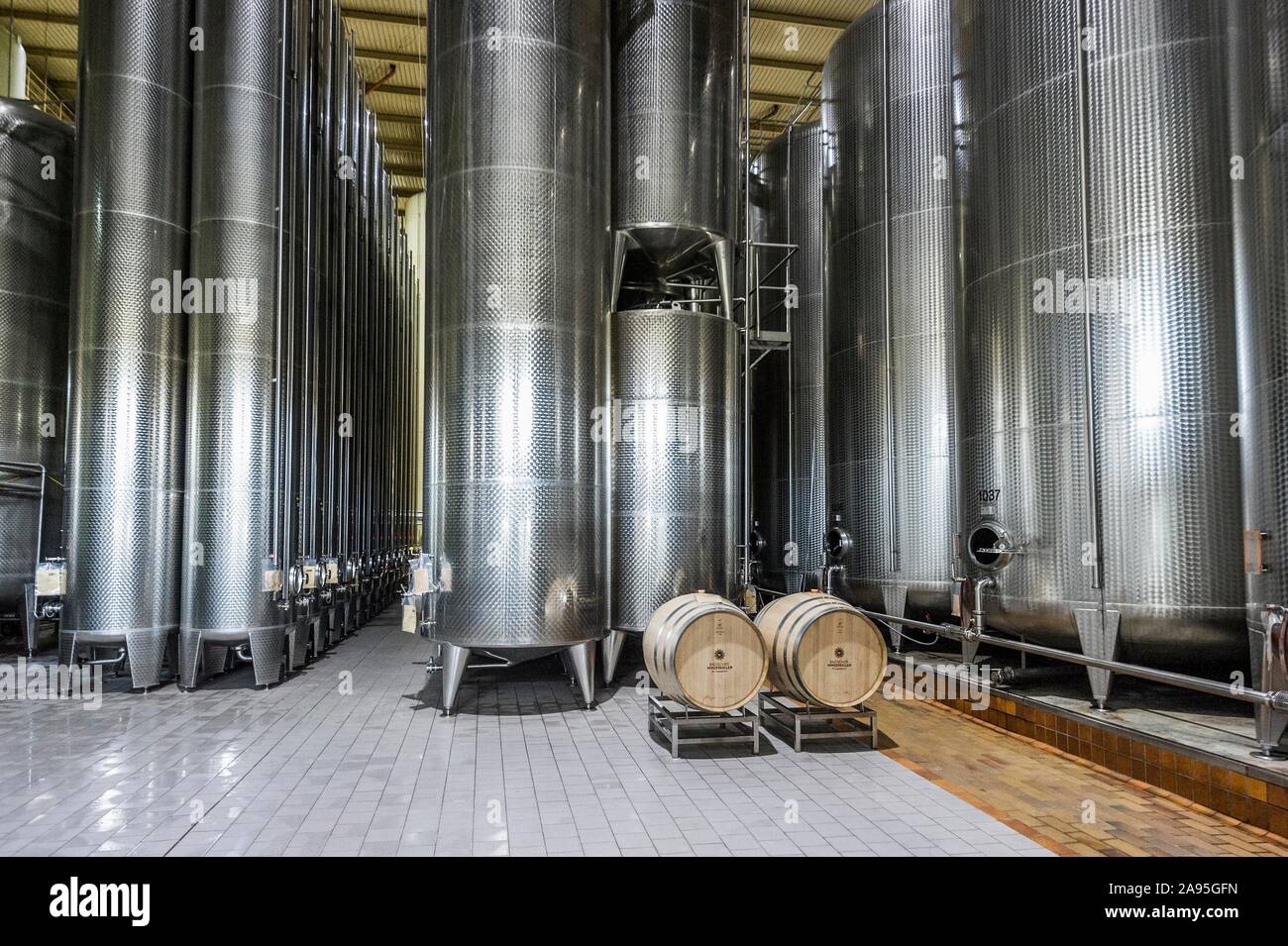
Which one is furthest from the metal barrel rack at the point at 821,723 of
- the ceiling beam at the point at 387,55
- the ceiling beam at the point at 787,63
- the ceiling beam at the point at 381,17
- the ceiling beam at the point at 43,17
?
the ceiling beam at the point at 43,17

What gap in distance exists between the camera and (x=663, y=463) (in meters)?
9.57

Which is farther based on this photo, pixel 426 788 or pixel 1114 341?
pixel 1114 341

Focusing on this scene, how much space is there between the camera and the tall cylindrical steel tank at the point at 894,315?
10195 mm

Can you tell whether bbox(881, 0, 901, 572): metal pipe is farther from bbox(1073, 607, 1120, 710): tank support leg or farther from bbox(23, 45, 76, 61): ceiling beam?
bbox(23, 45, 76, 61): ceiling beam

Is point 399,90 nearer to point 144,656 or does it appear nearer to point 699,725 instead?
point 144,656

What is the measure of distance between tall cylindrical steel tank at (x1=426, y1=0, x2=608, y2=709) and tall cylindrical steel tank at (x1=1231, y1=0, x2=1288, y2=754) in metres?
5.31

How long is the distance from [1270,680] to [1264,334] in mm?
2144

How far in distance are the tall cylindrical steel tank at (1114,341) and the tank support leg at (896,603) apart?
2.31 m

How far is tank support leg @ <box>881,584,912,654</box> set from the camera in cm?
1026

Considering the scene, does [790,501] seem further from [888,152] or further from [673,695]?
[673,695]

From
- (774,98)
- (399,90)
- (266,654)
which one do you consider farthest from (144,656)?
(774,98)

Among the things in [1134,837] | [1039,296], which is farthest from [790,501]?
[1134,837]

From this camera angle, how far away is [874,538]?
10680 millimetres

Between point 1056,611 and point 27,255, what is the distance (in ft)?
42.8
